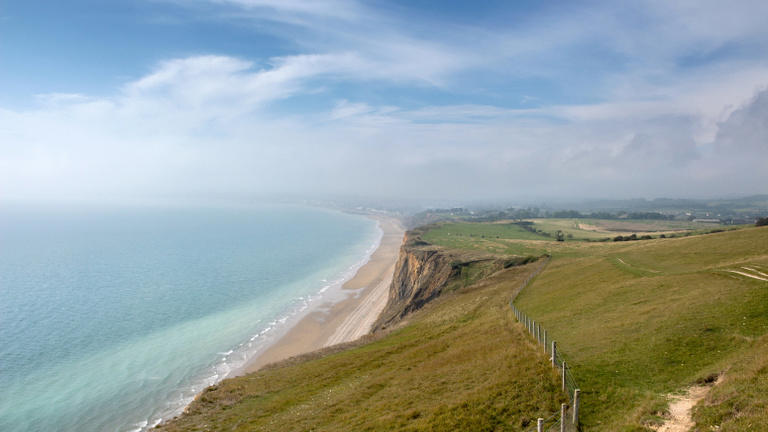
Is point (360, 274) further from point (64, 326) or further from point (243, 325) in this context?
point (64, 326)

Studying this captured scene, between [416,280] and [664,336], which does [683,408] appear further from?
[416,280]

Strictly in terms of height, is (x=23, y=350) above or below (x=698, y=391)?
below

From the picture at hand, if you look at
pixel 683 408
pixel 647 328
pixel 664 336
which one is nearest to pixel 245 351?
pixel 647 328

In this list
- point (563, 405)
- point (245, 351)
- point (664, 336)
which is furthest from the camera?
point (245, 351)

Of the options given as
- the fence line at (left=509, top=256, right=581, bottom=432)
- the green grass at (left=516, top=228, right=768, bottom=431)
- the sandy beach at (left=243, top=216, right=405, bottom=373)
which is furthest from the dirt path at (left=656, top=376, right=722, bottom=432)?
the sandy beach at (left=243, top=216, right=405, bottom=373)

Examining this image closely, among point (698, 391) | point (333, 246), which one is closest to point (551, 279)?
point (698, 391)
